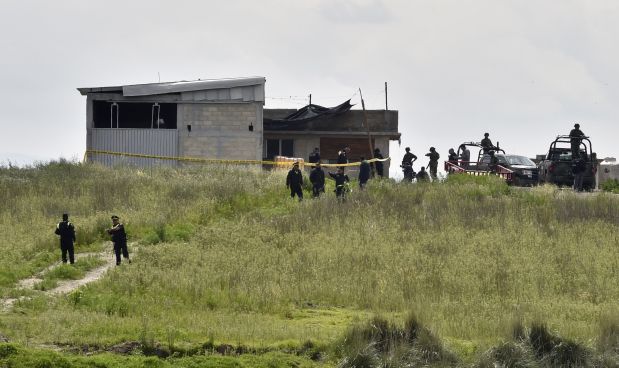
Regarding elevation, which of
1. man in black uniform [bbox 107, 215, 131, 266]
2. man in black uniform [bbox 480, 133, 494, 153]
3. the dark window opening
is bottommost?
man in black uniform [bbox 107, 215, 131, 266]

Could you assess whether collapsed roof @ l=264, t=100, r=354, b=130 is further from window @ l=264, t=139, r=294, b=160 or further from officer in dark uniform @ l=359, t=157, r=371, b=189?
officer in dark uniform @ l=359, t=157, r=371, b=189

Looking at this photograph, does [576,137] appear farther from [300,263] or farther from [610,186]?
[300,263]

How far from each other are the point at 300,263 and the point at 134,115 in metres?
24.3

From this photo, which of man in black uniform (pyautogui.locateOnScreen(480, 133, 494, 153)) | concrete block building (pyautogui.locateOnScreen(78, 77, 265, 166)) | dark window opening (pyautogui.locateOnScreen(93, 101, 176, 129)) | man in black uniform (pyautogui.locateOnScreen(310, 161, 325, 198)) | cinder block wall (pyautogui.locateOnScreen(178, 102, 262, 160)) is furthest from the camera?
dark window opening (pyautogui.locateOnScreen(93, 101, 176, 129))

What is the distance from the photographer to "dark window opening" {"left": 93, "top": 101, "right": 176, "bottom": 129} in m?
49.2

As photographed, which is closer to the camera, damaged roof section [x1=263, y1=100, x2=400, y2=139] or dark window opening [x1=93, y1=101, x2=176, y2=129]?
dark window opening [x1=93, y1=101, x2=176, y2=129]

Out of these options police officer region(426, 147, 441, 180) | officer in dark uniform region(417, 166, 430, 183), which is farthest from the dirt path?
police officer region(426, 147, 441, 180)

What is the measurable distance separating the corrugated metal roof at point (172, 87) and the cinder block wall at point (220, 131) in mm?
681

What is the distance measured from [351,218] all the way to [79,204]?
23.5 feet

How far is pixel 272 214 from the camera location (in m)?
33.3

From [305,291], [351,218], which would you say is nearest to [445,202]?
[351,218]

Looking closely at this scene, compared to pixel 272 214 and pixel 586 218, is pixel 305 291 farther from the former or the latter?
pixel 586 218

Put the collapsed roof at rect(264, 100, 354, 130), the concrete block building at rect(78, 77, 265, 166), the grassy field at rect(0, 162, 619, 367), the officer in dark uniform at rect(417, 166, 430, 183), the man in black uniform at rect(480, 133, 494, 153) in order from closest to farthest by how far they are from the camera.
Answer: the grassy field at rect(0, 162, 619, 367), the officer in dark uniform at rect(417, 166, 430, 183), the man in black uniform at rect(480, 133, 494, 153), the concrete block building at rect(78, 77, 265, 166), the collapsed roof at rect(264, 100, 354, 130)

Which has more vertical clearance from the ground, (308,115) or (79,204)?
→ (308,115)
